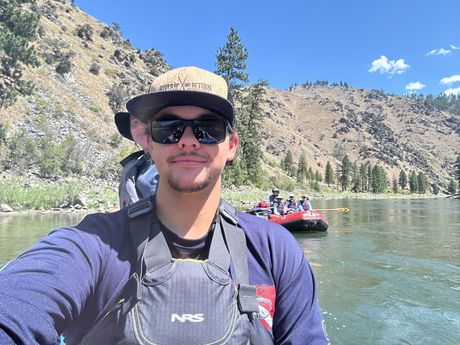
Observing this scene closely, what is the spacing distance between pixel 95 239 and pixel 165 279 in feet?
1.12

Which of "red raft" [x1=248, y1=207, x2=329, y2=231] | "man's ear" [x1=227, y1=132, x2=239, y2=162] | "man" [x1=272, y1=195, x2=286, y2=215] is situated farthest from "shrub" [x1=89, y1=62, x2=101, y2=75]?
"man's ear" [x1=227, y1=132, x2=239, y2=162]

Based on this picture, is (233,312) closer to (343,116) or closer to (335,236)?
(335,236)

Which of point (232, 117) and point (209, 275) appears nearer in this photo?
point (209, 275)

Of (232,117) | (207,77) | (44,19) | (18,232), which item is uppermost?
(44,19)

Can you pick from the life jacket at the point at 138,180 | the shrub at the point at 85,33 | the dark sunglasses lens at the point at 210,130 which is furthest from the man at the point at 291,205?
the shrub at the point at 85,33

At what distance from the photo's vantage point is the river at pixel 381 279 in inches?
251

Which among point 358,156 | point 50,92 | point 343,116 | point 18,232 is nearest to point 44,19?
point 50,92

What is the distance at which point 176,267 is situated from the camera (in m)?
1.56

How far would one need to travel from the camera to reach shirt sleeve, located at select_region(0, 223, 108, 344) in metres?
1.24

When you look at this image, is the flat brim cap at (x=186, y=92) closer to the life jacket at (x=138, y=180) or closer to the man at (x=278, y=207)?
the life jacket at (x=138, y=180)

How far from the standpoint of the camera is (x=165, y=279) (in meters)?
1.52

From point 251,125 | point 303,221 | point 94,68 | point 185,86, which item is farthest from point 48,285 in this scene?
point 94,68

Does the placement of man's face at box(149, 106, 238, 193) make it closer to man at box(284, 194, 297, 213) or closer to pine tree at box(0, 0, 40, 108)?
man at box(284, 194, 297, 213)

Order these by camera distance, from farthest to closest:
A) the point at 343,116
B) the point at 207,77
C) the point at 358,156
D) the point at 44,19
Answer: the point at 343,116, the point at 358,156, the point at 44,19, the point at 207,77
